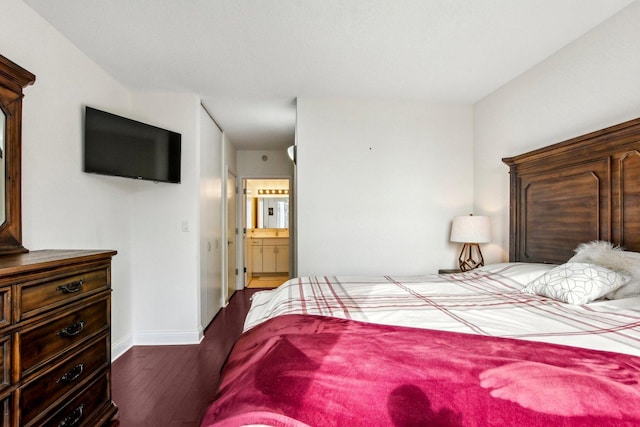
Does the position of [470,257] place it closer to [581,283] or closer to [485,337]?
[581,283]

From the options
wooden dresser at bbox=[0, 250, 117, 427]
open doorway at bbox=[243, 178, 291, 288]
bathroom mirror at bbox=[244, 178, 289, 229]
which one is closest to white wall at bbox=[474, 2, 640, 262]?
wooden dresser at bbox=[0, 250, 117, 427]

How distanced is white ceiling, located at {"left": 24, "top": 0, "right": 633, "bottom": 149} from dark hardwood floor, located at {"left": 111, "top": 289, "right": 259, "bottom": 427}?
251 cm

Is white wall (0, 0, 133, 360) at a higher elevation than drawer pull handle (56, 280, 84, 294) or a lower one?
higher

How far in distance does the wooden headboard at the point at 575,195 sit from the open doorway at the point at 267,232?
4.29 metres

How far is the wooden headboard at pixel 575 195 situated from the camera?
176 centimetres

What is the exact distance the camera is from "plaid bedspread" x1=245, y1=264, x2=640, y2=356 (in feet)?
3.73

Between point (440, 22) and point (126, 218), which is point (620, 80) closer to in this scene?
point (440, 22)

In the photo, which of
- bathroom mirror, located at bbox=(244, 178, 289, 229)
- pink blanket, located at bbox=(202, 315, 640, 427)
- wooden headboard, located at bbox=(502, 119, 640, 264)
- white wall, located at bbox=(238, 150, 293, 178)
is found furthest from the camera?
bathroom mirror, located at bbox=(244, 178, 289, 229)

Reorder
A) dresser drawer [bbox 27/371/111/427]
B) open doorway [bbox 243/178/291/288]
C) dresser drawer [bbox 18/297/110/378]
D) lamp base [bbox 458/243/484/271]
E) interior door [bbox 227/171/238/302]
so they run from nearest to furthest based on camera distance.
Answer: dresser drawer [bbox 18/297/110/378]
dresser drawer [bbox 27/371/111/427]
lamp base [bbox 458/243/484/271]
interior door [bbox 227/171/238/302]
open doorway [bbox 243/178/291/288]

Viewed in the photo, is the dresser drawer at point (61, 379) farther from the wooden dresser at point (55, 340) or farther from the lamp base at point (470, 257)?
the lamp base at point (470, 257)

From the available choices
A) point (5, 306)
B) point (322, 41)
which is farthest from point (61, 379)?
point (322, 41)

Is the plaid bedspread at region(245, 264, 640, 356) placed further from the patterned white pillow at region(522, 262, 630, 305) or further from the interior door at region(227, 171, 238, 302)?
the interior door at region(227, 171, 238, 302)

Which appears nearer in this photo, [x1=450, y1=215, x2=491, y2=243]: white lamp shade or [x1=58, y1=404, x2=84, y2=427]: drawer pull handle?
[x1=58, y1=404, x2=84, y2=427]: drawer pull handle

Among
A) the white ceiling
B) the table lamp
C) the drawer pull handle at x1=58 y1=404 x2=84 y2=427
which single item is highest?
the white ceiling
